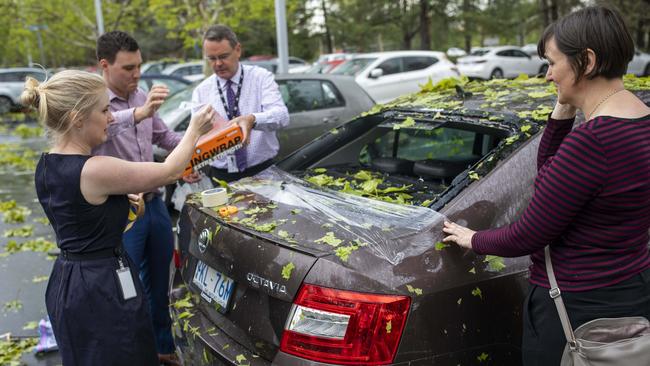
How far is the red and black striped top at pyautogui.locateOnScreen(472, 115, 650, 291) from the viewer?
164 cm

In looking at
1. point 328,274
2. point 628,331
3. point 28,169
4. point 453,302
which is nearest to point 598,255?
point 628,331

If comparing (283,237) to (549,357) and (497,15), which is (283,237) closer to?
(549,357)

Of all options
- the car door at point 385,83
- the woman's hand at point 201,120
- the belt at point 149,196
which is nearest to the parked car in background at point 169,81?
the car door at point 385,83

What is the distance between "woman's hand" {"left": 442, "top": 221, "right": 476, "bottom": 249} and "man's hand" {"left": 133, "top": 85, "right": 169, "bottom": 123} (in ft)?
5.50

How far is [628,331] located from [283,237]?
1.22 metres

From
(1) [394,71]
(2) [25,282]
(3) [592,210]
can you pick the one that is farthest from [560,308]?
(1) [394,71]

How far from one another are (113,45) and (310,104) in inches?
163

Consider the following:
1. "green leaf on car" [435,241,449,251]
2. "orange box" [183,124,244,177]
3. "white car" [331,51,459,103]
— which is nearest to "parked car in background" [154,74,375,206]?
"orange box" [183,124,244,177]

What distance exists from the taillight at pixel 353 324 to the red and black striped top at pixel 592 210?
17.0 inches

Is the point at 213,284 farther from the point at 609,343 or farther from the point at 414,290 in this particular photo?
the point at 609,343

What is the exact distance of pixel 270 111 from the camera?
12.2 feet

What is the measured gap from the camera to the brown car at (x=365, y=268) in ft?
6.31

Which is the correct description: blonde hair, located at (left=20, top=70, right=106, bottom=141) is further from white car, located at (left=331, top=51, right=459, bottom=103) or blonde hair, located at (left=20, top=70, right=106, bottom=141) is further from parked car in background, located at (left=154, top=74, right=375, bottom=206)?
white car, located at (left=331, top=51, right=459, bottom=103)

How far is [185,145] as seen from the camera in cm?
A: 233
